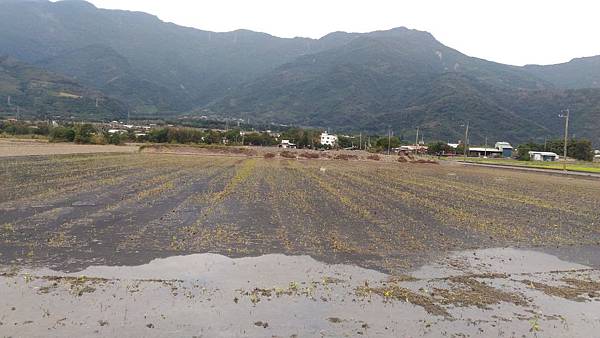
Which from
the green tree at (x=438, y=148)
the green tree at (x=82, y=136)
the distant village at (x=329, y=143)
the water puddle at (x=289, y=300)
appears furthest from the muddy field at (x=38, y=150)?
the green tree at (x=438, y=148)

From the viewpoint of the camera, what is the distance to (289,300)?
7.61 meters

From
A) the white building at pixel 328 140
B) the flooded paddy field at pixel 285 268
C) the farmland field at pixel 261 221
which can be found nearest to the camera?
the flooded paddy field at pixel 285 268

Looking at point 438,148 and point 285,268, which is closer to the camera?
point 285,268

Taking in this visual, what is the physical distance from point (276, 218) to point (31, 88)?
187 metres

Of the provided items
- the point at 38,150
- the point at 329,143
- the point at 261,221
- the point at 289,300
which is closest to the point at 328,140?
the point at 329,143

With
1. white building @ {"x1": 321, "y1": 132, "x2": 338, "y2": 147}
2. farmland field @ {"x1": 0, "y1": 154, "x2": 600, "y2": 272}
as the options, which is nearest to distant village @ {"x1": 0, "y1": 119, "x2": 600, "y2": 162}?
white building @ {"x1": 321, "y1": 132, "x2": 338, "y2": 147}

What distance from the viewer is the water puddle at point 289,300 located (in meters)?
6.50

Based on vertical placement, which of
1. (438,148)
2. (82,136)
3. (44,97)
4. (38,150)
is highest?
(44,97)

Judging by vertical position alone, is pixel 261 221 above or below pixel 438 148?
below

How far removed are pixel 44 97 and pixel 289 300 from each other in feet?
610

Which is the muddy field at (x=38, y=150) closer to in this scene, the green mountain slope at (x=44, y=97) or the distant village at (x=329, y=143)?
the distant village at (x=329, y=143)

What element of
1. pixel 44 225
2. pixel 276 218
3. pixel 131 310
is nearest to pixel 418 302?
pixel 131 310

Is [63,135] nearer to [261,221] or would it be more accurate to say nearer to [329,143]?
[329,143]

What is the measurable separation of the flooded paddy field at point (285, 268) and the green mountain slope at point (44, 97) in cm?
15468
